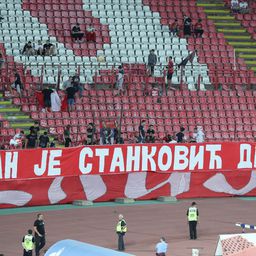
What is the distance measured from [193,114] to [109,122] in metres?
5.17

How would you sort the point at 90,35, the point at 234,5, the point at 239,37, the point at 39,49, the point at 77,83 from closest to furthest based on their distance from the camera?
the point at 77,83 → the point at 39,49 → the point at 90,35 → the point at 239,37 → the point at 234,5

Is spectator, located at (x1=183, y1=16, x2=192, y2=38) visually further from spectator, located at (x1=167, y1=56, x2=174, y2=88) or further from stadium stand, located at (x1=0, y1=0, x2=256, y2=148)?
spectator, located at (x1=167, y1=56, x2=174, y2=88)

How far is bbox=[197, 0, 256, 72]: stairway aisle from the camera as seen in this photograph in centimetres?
5594

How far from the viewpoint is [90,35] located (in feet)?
172

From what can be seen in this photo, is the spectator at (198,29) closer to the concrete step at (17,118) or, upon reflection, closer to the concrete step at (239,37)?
the concrete step at (239,37)

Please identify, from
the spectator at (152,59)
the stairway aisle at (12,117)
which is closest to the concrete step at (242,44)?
the spectator at (152,59)

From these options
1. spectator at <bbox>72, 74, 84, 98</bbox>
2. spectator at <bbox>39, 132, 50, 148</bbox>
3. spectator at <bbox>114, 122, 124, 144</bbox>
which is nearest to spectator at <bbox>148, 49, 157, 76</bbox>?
spectator at <bbox>72, 74, 84, 98</bbox>

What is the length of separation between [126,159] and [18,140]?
429 cm

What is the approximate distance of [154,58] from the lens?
50.8m

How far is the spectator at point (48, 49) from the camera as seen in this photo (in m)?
50.0

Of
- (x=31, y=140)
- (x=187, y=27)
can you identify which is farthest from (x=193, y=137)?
(x=187, y=27)

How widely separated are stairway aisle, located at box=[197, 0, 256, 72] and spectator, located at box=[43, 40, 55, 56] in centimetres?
1033

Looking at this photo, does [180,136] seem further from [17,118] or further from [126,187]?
[17,118]

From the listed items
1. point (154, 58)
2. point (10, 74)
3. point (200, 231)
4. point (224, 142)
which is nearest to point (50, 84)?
point (10, 74)
